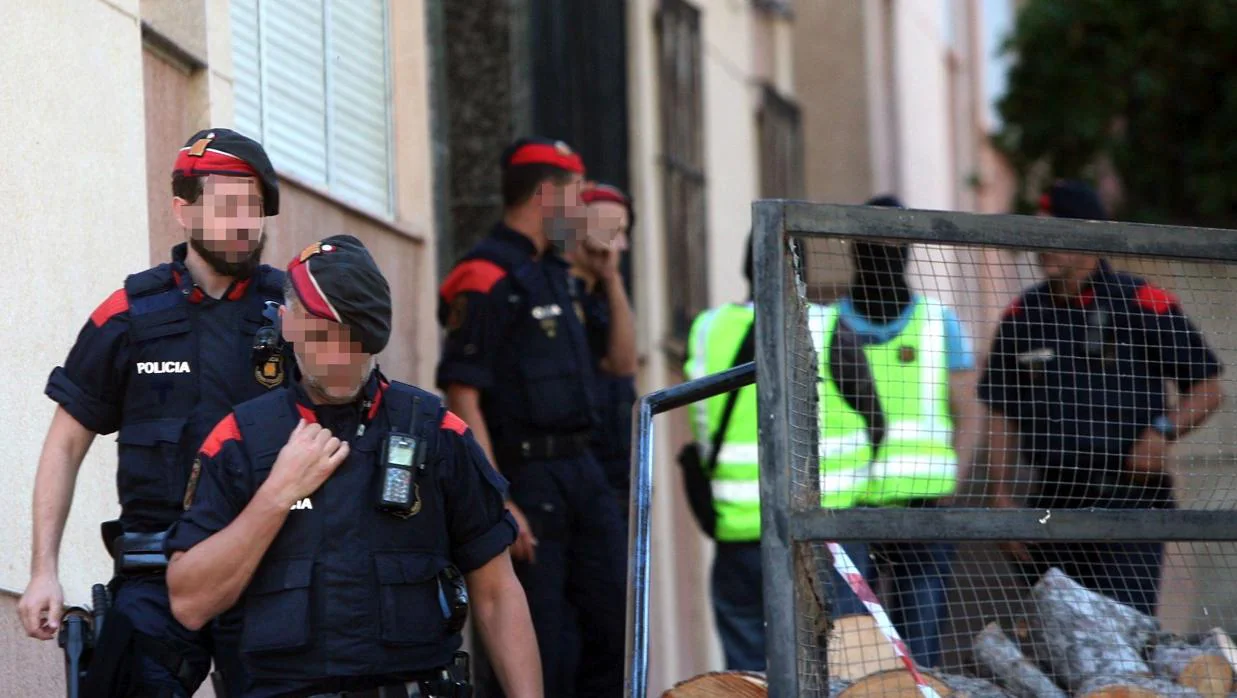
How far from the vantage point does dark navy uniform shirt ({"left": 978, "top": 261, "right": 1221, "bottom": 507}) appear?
16.8ft

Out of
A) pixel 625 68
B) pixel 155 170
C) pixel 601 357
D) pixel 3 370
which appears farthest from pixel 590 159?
pixel 3 370

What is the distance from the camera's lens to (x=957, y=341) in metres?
5.93

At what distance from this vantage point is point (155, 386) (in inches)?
180

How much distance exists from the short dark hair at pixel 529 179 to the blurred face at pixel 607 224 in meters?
0.26

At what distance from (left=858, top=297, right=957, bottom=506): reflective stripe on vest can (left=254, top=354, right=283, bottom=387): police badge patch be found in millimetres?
1760

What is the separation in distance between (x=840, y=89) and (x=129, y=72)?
1110cm

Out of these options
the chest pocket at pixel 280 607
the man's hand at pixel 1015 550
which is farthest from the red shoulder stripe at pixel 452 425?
the man's hand at pixel 1015 550

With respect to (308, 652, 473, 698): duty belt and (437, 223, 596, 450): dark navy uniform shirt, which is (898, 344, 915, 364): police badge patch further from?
(308, 652, 473, 698): duty belt

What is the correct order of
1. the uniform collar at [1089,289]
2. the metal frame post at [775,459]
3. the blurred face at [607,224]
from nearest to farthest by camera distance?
1. the metal frame post at [775,459]
2. the uniform collar at [1089,289]
3. the blurred face at [607,224]

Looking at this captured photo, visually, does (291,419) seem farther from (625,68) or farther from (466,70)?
(625,68)

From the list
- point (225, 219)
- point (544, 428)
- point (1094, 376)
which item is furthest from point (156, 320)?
point (1094, 376)

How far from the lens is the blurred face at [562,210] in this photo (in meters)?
6.95

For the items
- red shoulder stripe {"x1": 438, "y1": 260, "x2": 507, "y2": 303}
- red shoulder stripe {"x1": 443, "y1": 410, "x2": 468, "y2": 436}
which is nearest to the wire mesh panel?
red shoulder stripe {"x1": 443, "y1": 410, "x2": 468, "y2": 436}

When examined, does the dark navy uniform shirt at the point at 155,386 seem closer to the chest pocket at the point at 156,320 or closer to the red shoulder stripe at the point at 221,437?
the chest pocket at the point at 156,320
